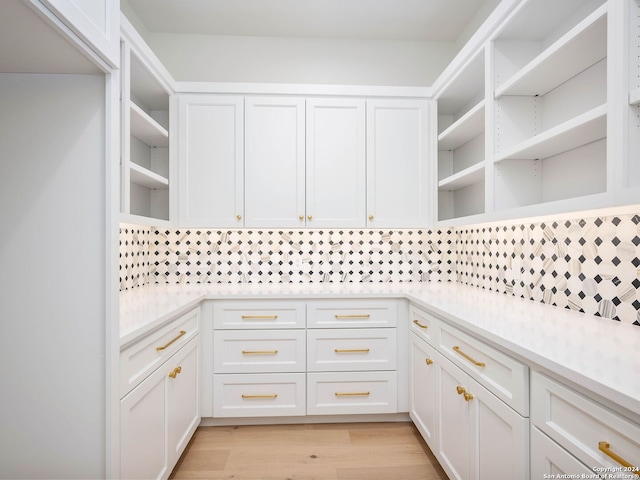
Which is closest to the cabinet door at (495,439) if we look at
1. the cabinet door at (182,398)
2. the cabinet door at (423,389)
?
the cabinet door at (423,389)

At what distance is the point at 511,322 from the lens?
134 centimetres

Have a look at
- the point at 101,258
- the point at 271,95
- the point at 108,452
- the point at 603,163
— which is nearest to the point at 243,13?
the point at 271,95

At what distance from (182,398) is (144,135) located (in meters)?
1.65

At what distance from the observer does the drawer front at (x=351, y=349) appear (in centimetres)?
219

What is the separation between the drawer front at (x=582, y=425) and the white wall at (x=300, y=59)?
2.59 meters

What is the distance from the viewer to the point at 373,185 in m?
2.53

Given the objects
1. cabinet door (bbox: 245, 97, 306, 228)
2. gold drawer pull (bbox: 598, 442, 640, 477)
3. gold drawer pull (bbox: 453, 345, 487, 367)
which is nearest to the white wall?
cabinet door (bbox: 245, 97, 306, 228)

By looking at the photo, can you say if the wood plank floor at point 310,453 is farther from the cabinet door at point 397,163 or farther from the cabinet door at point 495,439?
the cabinet door at point 397,163

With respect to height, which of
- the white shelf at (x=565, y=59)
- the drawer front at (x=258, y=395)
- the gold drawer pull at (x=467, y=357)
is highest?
the white shelf at (x=565, y=59)

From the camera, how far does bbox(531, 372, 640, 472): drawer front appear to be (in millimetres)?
723

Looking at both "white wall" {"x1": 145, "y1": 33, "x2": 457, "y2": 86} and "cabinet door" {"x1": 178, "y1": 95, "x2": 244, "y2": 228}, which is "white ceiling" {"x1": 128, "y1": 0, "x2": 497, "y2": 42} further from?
"cabinet door" {"x1": 178, "y1": 95, "x2": 244, "y2": 228}

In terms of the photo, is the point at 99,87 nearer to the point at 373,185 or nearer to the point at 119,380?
the point at 119,380

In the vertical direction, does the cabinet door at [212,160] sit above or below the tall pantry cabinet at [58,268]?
above

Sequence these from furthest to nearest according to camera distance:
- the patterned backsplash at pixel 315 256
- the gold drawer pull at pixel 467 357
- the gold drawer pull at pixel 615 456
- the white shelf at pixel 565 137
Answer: the patterned backsplash at pixel 315 256
the gold drawer pull at pixel 467 357
the white shelf at pixel 565 137
the gold drawer pull at pixel 615 456
